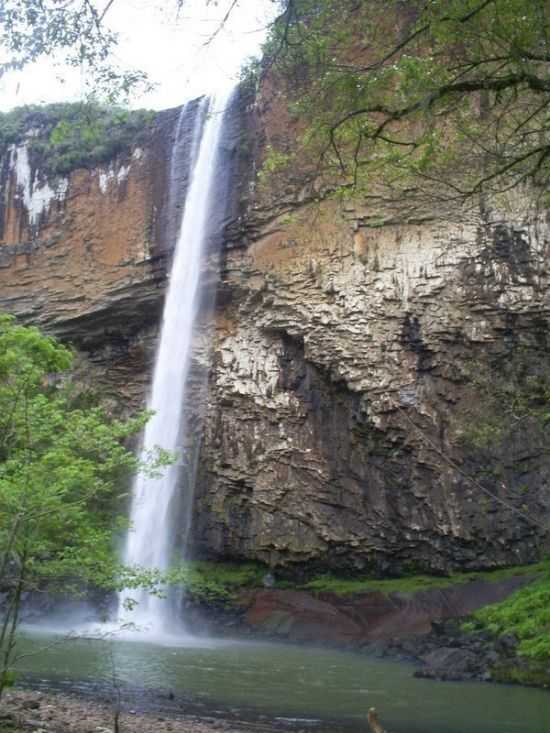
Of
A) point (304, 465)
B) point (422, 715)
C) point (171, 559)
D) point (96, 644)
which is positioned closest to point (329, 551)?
point (304, 465)

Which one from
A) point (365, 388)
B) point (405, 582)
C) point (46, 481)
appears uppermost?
point (365, 388)

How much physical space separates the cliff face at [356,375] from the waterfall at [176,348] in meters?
0.74

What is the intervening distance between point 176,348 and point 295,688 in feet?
39.6

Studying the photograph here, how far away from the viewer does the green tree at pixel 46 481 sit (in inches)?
243

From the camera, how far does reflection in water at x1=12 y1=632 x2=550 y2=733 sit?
8656 mm

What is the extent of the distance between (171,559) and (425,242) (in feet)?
32.6

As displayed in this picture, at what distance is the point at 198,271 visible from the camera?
20953 mm

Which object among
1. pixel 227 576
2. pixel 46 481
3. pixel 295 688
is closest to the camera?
pixel 46 481

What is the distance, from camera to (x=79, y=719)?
24.0 ft

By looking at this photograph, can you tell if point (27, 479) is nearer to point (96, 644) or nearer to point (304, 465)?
point (96, 644)

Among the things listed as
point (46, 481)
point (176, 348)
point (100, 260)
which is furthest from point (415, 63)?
point (100, 260)

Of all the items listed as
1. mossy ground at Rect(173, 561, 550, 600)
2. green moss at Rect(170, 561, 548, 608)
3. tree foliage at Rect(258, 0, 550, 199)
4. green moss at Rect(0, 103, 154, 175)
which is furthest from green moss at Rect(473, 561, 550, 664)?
green moss at Rect(0, 103, 154, 175)

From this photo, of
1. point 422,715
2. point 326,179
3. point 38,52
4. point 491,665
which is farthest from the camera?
point 326,179

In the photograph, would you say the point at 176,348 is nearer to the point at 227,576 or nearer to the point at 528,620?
the point at 227,576
